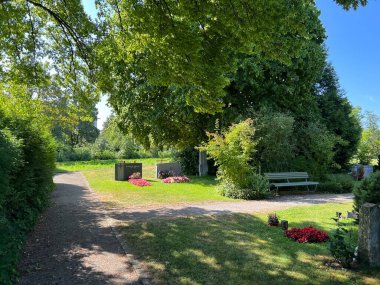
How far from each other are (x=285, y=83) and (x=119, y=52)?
11.5 meters

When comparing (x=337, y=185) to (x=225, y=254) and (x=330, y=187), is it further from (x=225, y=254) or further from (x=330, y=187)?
(x=225, y=254)

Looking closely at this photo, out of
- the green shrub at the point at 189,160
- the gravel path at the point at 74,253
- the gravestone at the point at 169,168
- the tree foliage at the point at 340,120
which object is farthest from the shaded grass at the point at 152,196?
the tree foliage at the point at 340,120

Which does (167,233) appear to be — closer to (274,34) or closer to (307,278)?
(307,278)

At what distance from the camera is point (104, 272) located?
17.9 feet

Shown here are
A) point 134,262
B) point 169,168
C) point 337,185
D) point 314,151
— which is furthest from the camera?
point 169,168

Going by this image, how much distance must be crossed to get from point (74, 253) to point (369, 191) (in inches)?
254

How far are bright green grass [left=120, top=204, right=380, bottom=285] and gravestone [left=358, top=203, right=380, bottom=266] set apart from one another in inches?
10.1

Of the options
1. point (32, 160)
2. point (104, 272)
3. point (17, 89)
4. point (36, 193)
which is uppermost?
point (17, 89)

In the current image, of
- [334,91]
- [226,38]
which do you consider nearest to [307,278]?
[226,38]

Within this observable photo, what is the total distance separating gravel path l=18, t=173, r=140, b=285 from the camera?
204 inches

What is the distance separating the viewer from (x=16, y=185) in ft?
22.2

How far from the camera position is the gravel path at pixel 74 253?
5188mm

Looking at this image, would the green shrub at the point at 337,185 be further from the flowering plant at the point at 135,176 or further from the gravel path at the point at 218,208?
the flowering plant at the point at 135,176

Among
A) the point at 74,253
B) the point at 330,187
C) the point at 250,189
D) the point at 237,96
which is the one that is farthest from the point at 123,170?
the point at 74,253
